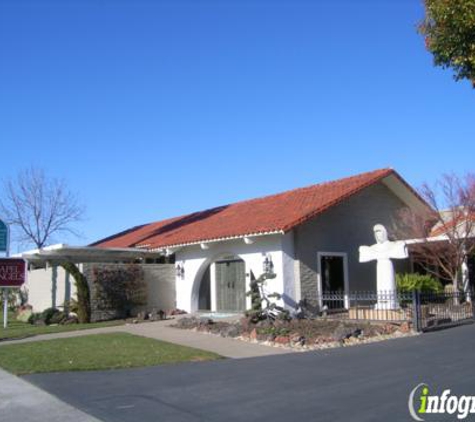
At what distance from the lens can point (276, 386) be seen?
897 centimetres

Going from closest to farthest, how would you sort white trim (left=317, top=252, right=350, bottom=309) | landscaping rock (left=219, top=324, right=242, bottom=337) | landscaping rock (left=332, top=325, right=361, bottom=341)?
landscaping rock (left=332, top=325, right=361, bottom=341), landscaping rock (left=219, top=324, right=242, bottom=337), white trim (left=317, top=252, right=350, bottom=309)

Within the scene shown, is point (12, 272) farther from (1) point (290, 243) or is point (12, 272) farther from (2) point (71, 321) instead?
(1) point (290, 243)

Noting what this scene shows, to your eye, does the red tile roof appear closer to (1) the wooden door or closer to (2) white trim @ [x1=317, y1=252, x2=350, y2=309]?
(1) the wooden door

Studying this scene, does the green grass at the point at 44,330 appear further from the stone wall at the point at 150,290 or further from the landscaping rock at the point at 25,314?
the landscaping rock at the point at 25,314

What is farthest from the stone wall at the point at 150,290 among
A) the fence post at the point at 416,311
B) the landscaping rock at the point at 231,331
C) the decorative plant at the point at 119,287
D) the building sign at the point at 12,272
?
the fence post at the point at 416,311

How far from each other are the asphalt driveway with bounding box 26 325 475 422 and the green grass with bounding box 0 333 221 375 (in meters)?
0.66

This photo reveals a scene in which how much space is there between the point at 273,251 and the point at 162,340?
Answer: 603 cm

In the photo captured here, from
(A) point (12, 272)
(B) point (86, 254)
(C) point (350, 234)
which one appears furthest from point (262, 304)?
(B) point (86, 254)

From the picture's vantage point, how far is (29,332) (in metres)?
18.7

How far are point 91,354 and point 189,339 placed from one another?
3548 millimetres

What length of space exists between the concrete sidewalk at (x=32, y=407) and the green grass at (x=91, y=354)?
146 cm

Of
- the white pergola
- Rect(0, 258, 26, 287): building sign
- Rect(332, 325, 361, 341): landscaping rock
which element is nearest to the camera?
Rect(332, 325, 361, 341): landscaping rock
